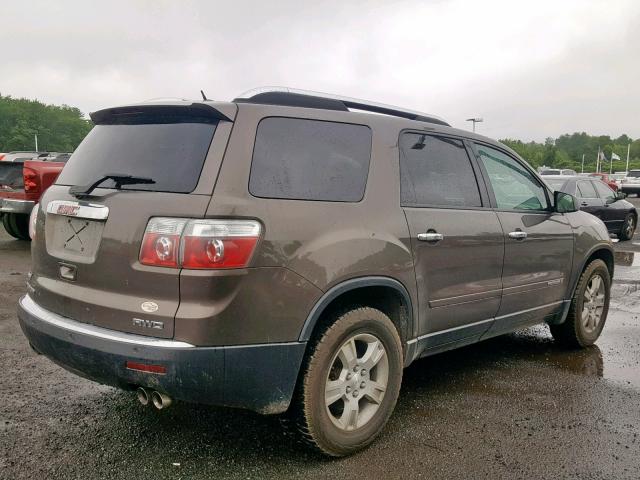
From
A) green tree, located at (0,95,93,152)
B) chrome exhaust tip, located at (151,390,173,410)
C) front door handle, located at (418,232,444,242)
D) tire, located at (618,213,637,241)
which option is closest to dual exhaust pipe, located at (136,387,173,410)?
chrome exhaust tip, located at (151,390,173,410)

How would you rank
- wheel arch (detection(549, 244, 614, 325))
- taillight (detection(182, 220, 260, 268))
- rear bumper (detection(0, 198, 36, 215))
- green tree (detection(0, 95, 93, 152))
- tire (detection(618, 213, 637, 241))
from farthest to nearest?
green tree (detection(0, 95, 93, 152)), tire (detection(618, 213, 637, 241)), rear bumper (detection(0, 198, 36, 215)), wheel arch (detection(549, 244, 614, 325)), taillight (detection(182, 220, 260, 268))

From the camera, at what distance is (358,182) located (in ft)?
10.4

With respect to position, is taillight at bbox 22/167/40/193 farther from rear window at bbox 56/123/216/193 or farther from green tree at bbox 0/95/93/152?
green tree at bbox 0/95/93/152

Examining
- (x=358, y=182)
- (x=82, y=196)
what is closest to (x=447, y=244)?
(x=358, y=182)

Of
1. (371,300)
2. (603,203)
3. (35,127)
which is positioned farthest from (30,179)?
(35,127)

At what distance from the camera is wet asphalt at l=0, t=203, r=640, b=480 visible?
2.93 m

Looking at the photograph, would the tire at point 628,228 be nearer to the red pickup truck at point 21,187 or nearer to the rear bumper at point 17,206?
the red pickup truck at point 21,187

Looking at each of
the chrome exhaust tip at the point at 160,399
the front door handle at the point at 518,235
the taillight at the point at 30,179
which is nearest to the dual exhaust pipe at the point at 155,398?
the chrome exhaust tip at the point at 160,399

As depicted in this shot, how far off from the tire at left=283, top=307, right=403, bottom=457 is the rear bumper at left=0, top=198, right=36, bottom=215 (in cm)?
837

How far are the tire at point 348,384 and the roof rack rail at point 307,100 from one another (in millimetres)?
1188

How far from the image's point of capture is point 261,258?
8.63 feet

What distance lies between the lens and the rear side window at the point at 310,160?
281 cm

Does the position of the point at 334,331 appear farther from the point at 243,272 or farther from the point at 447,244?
the point at 447,244

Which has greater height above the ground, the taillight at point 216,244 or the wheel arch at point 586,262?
the taillight at point 216,244
